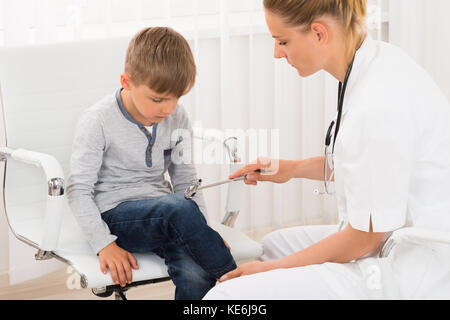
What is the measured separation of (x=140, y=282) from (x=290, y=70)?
135cm

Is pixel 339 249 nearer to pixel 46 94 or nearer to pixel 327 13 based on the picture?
pixel 327 13

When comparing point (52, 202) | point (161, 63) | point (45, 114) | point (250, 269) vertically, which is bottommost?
point (250, 269)

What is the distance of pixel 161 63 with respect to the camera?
126 cm

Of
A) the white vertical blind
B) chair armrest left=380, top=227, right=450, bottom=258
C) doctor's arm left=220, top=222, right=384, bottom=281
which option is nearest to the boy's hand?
doctor's arm left=220, top=222, right=384, bottom=281

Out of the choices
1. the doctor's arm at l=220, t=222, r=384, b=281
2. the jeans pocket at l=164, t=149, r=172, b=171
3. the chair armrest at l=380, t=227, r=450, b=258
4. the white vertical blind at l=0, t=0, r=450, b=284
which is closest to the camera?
the chair armrest at l=380, t=227, r=450, b=258

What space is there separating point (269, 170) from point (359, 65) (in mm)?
364

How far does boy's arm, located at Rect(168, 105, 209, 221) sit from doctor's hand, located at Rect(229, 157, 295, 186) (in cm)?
13

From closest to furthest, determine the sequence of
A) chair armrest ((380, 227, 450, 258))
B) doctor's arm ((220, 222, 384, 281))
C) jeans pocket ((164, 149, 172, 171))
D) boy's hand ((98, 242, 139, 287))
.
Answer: chair armrest ((380, 227, 450, 258))
doctor's arm ((220, 222, 384, 281))
boy's hand ((98, 242, 139, 287))
jeans pocket ((164, 149, 172, 171))

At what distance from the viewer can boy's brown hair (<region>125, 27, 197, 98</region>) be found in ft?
4.11

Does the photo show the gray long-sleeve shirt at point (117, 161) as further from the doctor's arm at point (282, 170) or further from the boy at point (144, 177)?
the doctor's arm at point (282, 170)

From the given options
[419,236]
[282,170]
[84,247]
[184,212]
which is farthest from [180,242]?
[419,236]

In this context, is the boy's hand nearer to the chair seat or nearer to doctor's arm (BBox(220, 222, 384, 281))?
the chair seat

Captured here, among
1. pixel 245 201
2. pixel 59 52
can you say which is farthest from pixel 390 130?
pixel 245 201
